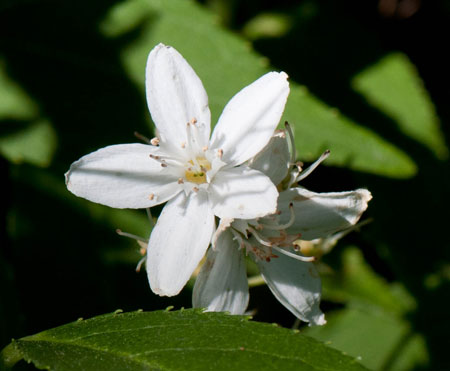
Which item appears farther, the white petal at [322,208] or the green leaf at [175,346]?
the white petal at [322,208]

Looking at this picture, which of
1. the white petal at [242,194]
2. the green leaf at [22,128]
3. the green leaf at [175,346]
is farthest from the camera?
the green leaf at [22,128]

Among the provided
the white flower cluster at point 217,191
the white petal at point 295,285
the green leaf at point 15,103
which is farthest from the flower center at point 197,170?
the green leaf at point 15,103

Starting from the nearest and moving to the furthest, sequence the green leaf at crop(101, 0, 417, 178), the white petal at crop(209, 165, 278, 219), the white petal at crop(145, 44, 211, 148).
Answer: the white petal at crop(209, 165, 278, 219) → the white petal at crop(145, 44, 211, 148) → the green leaf at crop(101, 0, 417, 178)

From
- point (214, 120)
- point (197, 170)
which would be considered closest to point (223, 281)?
point (197, 170)

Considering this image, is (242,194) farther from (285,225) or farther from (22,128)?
(22,128)

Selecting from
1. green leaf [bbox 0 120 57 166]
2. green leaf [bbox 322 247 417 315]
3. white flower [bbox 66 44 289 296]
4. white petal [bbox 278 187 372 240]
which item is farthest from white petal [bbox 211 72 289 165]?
green leaf [bbox 322 247 417 315]

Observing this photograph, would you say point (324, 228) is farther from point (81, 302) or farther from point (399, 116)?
point (399, 116)

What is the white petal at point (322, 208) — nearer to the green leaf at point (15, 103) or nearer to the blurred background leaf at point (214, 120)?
the blurred background leaf at point (214, 120)

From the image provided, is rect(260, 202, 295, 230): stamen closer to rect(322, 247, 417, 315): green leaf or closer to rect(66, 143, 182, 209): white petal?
rect(66, 143, 182, 209): white petal
